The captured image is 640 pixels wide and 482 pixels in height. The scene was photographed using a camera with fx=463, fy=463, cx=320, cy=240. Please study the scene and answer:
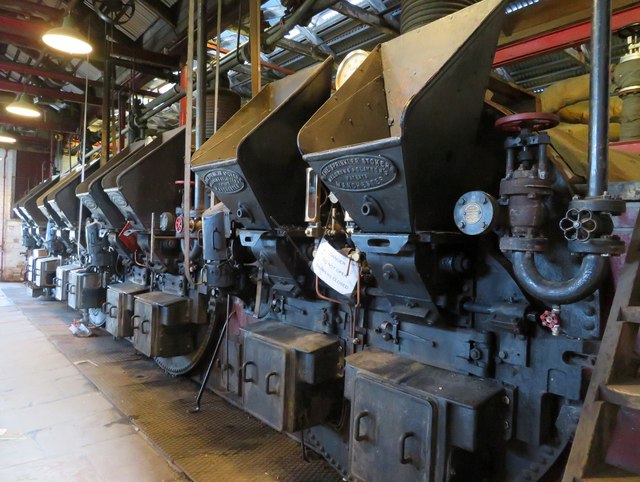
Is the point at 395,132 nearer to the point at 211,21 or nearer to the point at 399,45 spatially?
the point at 399,45

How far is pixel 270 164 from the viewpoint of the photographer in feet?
7.21

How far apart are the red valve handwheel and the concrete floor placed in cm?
211

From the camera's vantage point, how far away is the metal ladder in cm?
98

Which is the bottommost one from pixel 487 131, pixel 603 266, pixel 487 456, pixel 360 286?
pixel 487 456

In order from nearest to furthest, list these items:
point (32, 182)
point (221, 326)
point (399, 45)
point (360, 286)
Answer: point (399, 45) → point (360, 286) → point (221, 326) → point (32, 182)

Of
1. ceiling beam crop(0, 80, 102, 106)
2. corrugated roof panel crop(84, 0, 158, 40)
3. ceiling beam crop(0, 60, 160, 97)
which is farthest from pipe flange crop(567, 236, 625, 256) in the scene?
ceiling beam crop(0, 80, 102, 106)

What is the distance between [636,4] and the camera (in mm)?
2447

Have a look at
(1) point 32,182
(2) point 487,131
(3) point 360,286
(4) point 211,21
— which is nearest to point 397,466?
(3) point 360,286

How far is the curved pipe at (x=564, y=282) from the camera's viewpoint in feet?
4.07

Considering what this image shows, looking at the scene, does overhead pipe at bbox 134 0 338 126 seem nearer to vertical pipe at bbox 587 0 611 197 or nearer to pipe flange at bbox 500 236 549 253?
vertical pipe at bbox 587 0 611 197

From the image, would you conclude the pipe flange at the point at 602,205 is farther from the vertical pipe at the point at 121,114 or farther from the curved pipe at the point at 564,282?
the vertical pipe at the point at 121,114

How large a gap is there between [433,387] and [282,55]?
3.97m

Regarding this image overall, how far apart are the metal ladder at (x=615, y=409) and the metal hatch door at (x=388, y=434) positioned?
519 mm

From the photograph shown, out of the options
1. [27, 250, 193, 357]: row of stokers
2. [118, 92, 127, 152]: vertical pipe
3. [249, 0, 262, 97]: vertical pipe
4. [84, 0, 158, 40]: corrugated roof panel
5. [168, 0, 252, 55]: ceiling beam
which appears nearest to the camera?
[249, 0, 262, 97]: vertical pipe
